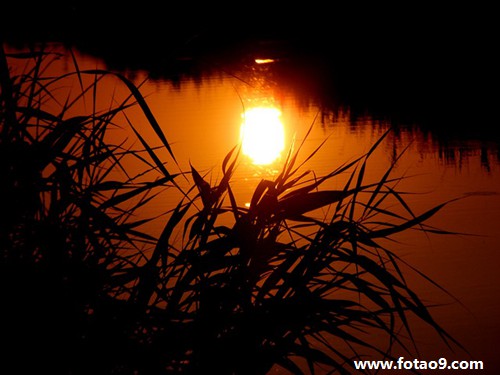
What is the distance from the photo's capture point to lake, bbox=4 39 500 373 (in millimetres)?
3576

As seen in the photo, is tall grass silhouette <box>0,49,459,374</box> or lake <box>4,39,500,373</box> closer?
tall grass silhouette <box>0,49,459,374</box>

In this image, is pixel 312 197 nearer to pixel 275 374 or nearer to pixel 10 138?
pixel 10 138

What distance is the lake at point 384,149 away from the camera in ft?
11.7

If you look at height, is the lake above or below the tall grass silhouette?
below

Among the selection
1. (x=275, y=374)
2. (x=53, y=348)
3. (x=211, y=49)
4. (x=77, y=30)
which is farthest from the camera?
(x=211, y=49)

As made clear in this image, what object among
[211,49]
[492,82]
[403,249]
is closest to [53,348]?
[403,249]

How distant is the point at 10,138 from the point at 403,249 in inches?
107

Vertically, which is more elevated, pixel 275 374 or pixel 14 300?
pixel 14 300

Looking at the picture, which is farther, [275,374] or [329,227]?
[275,374]

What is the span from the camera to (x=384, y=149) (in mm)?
6074

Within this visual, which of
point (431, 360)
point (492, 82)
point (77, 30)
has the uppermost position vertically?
point (77, 30)

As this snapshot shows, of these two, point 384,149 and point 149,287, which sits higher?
point 149,287

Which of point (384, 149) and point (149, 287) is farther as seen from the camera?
point (384, 149)

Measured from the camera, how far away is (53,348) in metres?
1.62
